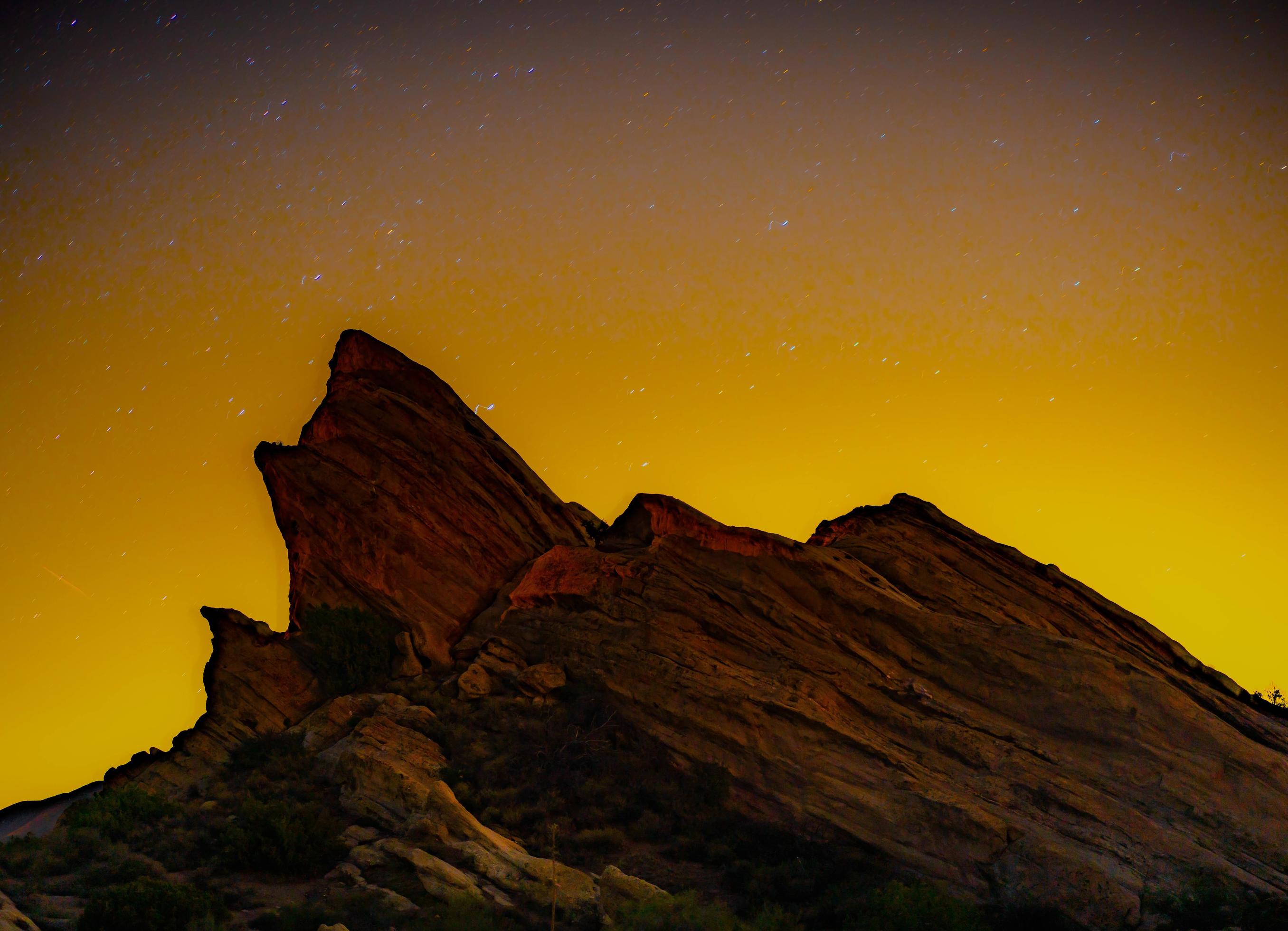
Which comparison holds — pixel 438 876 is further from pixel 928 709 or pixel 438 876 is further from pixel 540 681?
pixel 928 709

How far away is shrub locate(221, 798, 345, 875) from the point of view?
77.0ft

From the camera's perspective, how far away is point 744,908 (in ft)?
75.9

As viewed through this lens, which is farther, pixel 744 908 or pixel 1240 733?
pixel 1240 733

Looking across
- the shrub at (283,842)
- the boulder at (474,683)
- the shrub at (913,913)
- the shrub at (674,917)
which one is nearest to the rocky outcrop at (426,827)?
the shrub at (283,842)

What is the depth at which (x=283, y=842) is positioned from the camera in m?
23.8

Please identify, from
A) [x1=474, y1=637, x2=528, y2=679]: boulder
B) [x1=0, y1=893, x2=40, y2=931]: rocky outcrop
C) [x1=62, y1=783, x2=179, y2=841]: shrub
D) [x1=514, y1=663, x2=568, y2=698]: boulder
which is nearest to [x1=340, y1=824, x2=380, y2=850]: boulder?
[x1=62, y1=783, x2=179, y2=841]: shrub

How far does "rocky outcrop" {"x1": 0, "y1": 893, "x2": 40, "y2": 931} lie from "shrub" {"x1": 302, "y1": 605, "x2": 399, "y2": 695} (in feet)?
49.3

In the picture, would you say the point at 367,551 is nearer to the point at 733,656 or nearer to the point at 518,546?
the point at 518,546

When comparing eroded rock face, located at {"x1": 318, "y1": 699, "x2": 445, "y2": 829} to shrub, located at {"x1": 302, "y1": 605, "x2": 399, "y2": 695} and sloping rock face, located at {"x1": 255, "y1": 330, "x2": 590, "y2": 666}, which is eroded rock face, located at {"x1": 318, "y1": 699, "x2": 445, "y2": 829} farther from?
sloping rock face, located at {"x1": 255, "y1": 330, "x2": 590, "y2": 666}

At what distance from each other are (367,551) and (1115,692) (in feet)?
84.4

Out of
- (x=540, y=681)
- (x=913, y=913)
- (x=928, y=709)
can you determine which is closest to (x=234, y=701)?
(x=540, y=681)

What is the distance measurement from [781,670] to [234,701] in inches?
727

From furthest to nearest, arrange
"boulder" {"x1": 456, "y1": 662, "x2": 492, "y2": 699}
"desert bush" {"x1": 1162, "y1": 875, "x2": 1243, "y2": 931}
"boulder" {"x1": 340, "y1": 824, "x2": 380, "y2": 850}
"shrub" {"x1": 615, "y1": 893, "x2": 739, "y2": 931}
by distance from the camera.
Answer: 1. "boulder" {"x1": 456, "y1": 662, "x2": 492, "y2": 699}
2. "boulder" {"x1": 340, "y1": 824, "x2": 380, "y2": 850}
3. "desert bush" {"x1": 1162, "y1": 875, "x2": 1243, "y2": 931}
4. "shrub" {"x1": 615, "y1": 893, "x2": 739, "y2": 931}

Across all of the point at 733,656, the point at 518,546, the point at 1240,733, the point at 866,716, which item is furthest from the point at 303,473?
the point at 1240,733
